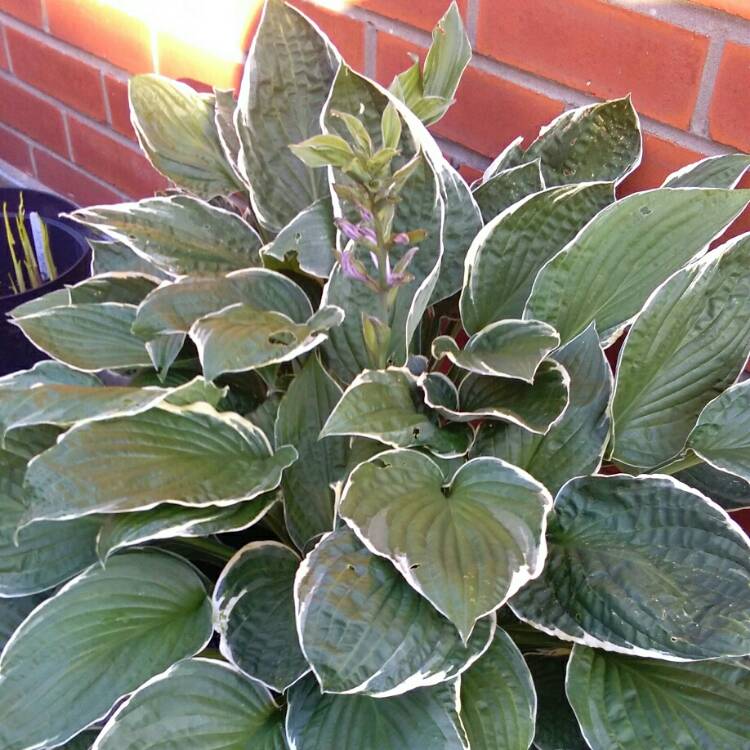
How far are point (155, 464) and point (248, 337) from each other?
0.44 feet

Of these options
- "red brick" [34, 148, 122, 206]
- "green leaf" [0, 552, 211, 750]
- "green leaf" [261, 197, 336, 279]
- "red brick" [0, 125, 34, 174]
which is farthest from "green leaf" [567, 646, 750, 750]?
"red brick" [0, 125, 34, 174]

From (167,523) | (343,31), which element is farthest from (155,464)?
(343,31)

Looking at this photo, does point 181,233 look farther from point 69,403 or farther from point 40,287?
point 40,287

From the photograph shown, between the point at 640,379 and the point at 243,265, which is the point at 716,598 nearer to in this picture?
the point at 640,379

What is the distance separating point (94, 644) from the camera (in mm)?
719

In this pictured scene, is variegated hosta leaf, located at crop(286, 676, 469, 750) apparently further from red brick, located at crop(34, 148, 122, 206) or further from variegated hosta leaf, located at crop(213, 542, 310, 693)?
red brick, located at crop(34, 148, 122, 206)

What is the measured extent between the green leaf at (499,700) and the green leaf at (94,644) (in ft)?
0.76

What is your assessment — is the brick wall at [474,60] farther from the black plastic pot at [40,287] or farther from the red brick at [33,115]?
the black plastic pot at [40,287]

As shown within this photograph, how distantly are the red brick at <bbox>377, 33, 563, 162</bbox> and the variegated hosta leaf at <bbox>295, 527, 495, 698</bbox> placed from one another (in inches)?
23.2

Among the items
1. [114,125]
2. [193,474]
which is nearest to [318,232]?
[193,474]

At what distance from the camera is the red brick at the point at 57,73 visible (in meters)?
1.60

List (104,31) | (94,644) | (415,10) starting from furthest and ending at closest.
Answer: (104,31), (415,10), (94,644)

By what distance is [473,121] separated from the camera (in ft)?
3.52

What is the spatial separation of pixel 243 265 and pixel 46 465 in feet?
1.11
